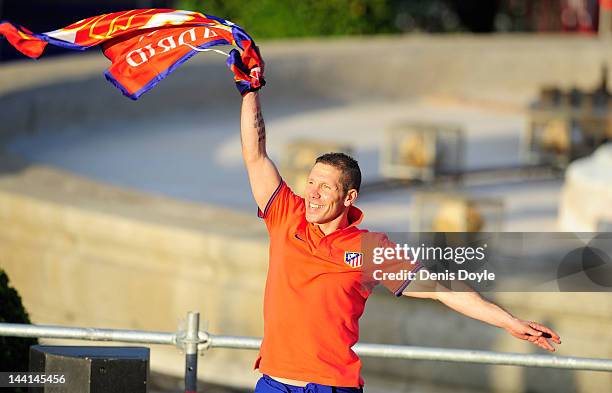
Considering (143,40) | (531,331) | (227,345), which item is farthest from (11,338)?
(531,331)

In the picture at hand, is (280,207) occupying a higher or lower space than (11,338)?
higher

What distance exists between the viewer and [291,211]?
19.9 ft

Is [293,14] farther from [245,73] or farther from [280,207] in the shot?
[280,207]

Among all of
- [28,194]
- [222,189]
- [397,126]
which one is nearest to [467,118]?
[397,126]

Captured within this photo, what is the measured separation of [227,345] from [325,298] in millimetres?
1334

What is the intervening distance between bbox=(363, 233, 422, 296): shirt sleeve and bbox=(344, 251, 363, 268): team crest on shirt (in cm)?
3

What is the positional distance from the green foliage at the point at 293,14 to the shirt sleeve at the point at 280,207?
20.1 m

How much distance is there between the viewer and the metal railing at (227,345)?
266 inches

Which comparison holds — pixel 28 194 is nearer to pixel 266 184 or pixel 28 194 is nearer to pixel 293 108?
pixel 266 184

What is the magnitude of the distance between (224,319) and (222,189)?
18.8 ft

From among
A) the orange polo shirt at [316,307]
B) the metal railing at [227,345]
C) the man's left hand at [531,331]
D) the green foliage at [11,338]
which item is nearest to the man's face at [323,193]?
the orange polo shirt at [316,307]

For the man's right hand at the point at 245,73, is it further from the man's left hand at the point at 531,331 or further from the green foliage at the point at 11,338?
the green foliage at the point at 11,338

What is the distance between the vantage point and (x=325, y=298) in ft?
19.2

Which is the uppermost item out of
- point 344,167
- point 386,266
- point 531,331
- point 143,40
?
point 143,40
